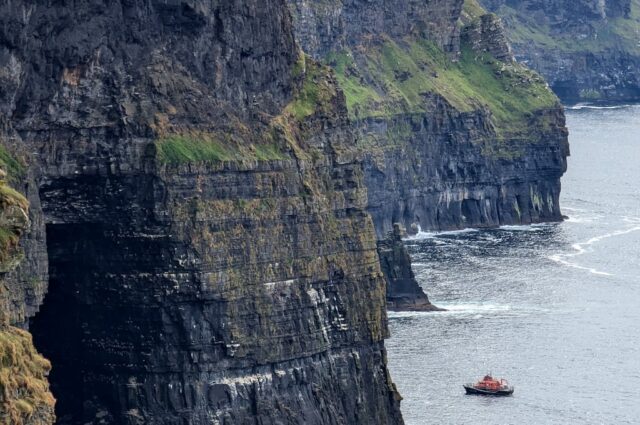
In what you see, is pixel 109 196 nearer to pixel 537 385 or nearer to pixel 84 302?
pixel 84 302

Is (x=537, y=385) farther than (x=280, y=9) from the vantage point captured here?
Yes

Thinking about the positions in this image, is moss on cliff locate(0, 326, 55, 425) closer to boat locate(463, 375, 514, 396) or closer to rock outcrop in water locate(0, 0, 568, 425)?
rock outcrop in water locate(0, 0, 568, 425)

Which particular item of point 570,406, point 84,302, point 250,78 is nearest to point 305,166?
point 250,78

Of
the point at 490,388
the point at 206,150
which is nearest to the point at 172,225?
the point at 206,150

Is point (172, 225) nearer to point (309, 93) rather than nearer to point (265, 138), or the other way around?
point (265, 138)

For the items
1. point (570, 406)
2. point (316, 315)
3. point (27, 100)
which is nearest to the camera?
point (27, 100)

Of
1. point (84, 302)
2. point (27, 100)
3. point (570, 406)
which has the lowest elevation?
point (570, 406)

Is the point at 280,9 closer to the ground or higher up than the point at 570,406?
higher up
